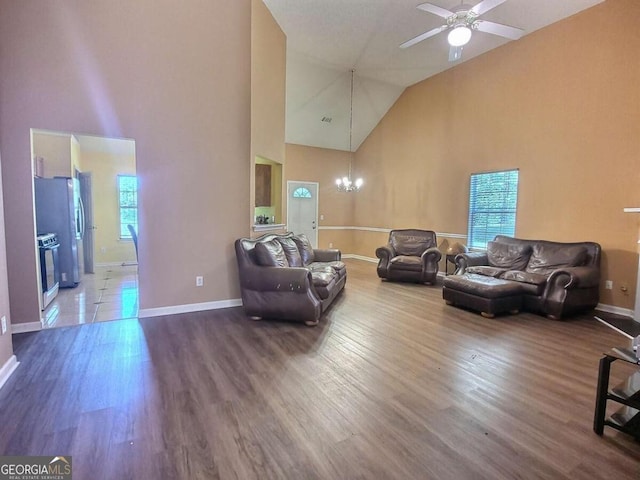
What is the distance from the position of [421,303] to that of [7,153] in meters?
5.10

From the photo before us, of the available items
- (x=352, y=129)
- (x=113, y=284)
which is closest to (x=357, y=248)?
(x=352, y=129)

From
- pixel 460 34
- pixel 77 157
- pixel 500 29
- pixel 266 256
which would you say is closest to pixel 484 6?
pixel 460 34

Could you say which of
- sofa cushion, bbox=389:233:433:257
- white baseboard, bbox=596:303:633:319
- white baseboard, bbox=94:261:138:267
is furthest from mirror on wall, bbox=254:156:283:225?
white baseboard, bbox=596:303:633:319

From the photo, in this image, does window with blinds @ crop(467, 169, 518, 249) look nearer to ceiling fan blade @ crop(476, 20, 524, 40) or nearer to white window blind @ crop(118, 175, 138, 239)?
ceiling fan blade @ crop(476, 20, 524, 40)

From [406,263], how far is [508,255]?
1642mm

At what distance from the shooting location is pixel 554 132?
4680mm

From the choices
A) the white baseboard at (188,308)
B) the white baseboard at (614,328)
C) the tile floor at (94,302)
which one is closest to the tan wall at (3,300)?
the tile floor at (94,302)

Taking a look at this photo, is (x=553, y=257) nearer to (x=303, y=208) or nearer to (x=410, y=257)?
(x=410, y=257)

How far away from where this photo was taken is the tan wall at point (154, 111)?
318cm

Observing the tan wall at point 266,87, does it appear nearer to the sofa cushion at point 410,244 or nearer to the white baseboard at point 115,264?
the sofa cushion at point 410,244

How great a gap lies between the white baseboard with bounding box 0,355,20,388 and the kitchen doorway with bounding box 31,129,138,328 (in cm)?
104

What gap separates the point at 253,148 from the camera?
4.29 meters

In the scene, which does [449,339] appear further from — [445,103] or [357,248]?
[357,248]

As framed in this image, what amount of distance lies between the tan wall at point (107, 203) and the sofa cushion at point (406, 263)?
614 centimetres
